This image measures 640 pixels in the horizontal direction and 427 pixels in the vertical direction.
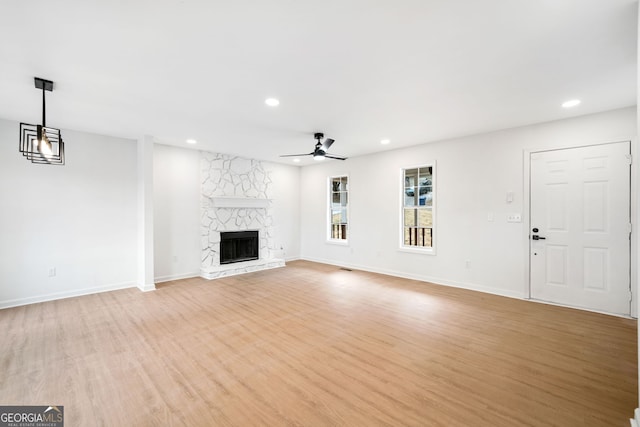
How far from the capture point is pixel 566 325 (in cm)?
338

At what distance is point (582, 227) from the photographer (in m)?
3.93

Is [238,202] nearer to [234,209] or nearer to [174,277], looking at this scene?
[234,209]

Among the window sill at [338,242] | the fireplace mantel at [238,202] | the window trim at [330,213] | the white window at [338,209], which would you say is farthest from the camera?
the white window at [338,209]

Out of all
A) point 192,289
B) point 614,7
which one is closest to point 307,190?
point 192,289

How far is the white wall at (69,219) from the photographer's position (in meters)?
4.10

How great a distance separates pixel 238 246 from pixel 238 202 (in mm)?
Result: 1134

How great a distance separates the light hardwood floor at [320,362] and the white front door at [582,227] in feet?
1.20

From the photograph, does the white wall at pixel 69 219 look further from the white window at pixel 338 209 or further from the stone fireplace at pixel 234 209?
the white window at pixel 338 209

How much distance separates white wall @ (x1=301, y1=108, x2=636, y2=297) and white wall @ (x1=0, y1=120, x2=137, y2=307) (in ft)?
16.0

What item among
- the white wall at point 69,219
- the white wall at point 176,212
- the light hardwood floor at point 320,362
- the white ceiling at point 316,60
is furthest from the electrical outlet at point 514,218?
the white wall at point 69,219

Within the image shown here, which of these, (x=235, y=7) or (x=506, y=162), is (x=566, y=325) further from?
(x=235, y=7)

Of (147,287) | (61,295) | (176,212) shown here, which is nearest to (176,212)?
(176,212)

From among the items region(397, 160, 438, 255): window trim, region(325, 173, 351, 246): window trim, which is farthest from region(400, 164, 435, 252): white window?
region(325, 173, 351, 246): window trim

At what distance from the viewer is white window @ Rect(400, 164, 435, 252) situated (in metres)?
5.56
